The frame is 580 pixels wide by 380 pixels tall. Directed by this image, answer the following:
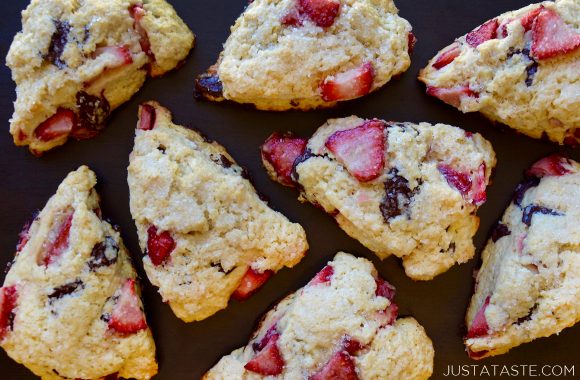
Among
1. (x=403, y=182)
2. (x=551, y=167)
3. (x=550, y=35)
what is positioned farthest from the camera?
(x=551, y=167)

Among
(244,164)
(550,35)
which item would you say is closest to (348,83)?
(244,164)

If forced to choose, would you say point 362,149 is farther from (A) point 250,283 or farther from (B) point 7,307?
(B) point 7,307

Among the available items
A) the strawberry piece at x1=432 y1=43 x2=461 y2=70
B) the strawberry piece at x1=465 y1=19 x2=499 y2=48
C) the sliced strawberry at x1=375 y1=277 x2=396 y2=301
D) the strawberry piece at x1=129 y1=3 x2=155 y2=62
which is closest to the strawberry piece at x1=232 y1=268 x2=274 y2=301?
the sliced strawberry at x1=375 y1=277 x2=396 y2=301

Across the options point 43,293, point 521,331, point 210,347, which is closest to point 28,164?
point 43,293

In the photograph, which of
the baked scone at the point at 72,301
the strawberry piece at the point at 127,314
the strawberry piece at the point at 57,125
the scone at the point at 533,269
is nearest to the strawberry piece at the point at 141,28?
the strawberry piece at the point at 57,125

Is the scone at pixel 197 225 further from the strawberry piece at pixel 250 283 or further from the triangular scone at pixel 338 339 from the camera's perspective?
the triangular scone at pixel 338 339

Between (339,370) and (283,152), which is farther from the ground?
(283,152)
